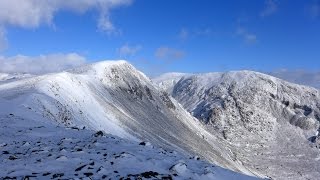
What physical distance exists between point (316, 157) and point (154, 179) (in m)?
111

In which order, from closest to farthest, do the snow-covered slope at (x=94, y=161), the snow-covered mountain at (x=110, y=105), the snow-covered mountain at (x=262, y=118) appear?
1. the snow-covered slope at (x=94, y=161)
2. the snow-covered mountain at (x=110, y=105)
3. the snow-covered mountain at (x=262, y=118)

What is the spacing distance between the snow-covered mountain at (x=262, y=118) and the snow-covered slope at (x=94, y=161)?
8078cm

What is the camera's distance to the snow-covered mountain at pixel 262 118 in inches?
4299

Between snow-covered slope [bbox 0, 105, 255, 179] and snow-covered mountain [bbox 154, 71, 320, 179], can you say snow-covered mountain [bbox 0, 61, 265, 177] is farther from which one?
snow-covered mountain [bbox 154, 71, 320, 179]

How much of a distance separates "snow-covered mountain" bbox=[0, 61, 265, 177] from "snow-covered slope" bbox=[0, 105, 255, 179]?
1007cm

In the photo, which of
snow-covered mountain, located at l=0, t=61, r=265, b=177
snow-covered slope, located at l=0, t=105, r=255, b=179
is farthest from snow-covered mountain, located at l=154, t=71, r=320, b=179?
snow-covered slope, located at l=0, t=105, r=255, b=179

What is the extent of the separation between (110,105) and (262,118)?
83.8 m

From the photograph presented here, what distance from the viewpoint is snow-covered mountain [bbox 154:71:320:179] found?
109m

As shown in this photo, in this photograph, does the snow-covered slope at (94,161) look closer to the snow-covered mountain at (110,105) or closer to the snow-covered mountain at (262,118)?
the snow-covered mountain at (110,105)

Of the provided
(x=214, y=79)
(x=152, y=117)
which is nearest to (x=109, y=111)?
(x=152, y=117)

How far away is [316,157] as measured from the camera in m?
116

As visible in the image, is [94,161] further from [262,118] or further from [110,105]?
[262,118]

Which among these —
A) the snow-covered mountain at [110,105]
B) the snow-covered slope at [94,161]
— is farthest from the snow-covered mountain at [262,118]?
the snow-covered slope at [94,161]

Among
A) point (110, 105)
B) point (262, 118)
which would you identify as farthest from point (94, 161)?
point (262, 118)
